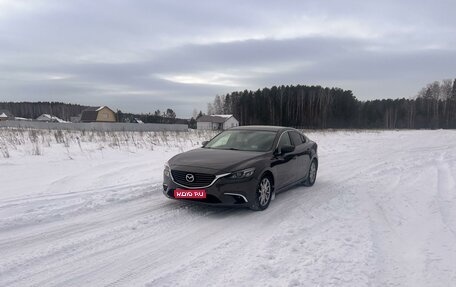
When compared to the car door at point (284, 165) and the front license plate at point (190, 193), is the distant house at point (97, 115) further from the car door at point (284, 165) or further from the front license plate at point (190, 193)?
the front license plate at point (190, 193)

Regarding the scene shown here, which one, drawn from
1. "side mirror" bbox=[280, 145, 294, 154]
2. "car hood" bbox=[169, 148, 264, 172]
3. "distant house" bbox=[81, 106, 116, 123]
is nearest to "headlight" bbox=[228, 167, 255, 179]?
"car hood" bbox=[169, 148, 264, 172]

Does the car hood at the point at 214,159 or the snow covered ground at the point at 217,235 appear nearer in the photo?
the snow covered ground at the point at 217,235

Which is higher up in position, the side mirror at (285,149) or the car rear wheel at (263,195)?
the side mirror at (285,149)

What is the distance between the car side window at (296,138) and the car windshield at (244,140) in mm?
1006

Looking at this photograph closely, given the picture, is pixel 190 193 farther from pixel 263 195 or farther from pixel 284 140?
pixel 284 140

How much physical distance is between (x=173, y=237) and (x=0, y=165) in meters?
7.59

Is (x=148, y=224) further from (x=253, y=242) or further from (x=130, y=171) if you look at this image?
(x=130, y=171)

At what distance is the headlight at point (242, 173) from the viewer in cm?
659

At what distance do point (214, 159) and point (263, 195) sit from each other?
115 cm

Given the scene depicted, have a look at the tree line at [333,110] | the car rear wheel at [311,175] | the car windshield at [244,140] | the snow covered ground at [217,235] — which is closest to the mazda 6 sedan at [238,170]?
the car windshield at [244,140]

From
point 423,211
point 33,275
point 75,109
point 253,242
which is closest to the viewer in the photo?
point 33,275

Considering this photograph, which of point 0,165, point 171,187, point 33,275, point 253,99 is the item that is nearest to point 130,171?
point 0,165

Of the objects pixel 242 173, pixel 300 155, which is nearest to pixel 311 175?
pixel 300 155

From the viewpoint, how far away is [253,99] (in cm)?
9938
